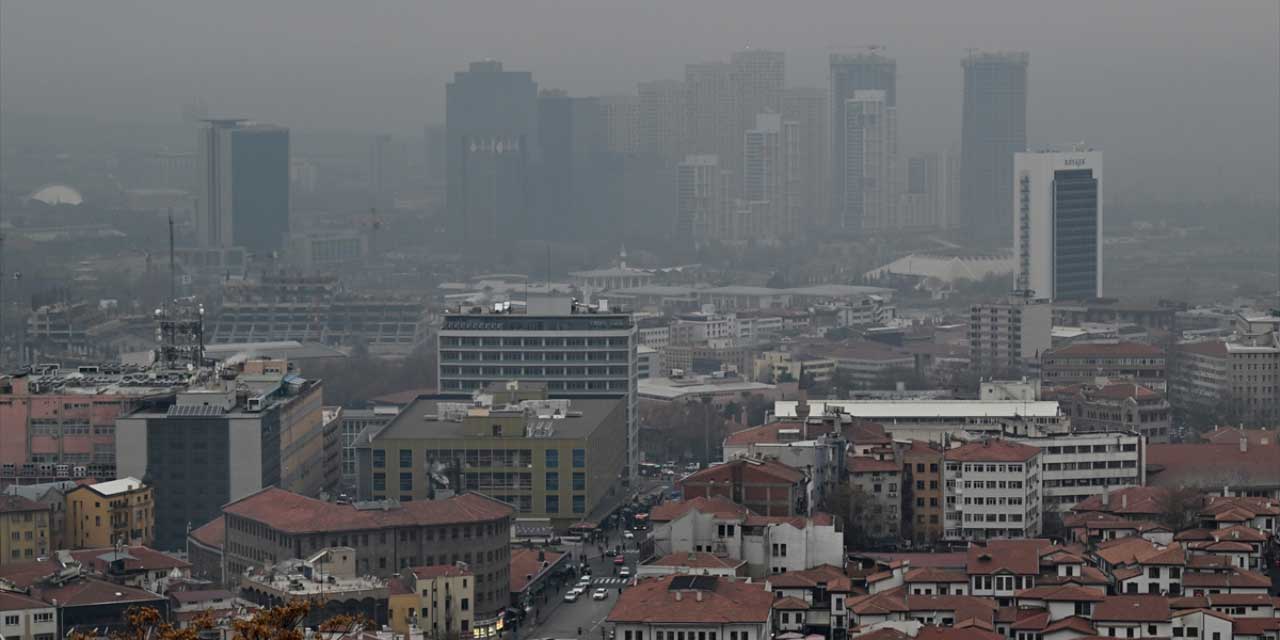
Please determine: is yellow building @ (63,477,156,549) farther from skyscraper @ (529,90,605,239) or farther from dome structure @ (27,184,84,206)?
skyscraper @ (529,90,605,239)

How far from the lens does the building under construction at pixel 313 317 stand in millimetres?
64375

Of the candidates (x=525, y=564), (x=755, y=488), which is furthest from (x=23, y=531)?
(x=755, y=488)

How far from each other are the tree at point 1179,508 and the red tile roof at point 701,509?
413 centimetres

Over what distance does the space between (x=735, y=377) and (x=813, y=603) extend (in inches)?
1045

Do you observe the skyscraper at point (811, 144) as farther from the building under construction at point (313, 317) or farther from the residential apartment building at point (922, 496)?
the residential apartment building at point (922, 496)

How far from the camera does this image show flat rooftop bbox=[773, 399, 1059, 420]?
34.6 m

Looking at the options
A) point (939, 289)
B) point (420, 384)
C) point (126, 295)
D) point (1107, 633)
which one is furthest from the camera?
point (939, 289)

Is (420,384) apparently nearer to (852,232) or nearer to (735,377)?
(735,377)

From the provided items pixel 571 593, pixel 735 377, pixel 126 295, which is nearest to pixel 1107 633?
pixel 571 593

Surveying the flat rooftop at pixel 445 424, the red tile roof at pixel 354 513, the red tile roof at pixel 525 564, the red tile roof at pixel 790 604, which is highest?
the flat rooftop at pixel 445 424

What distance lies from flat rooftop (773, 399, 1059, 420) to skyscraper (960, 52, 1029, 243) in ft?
222

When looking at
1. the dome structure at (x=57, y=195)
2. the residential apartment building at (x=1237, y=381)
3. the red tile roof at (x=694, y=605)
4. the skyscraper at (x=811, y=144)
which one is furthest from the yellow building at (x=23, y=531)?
the skyscraper at (x=811, y=144)

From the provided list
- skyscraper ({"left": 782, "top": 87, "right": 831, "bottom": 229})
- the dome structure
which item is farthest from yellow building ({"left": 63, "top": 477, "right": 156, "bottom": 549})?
skyscraper ({"left": 782, "top": 87, "right": 831, "bottom": 229})

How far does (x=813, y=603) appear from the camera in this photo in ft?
82.6
